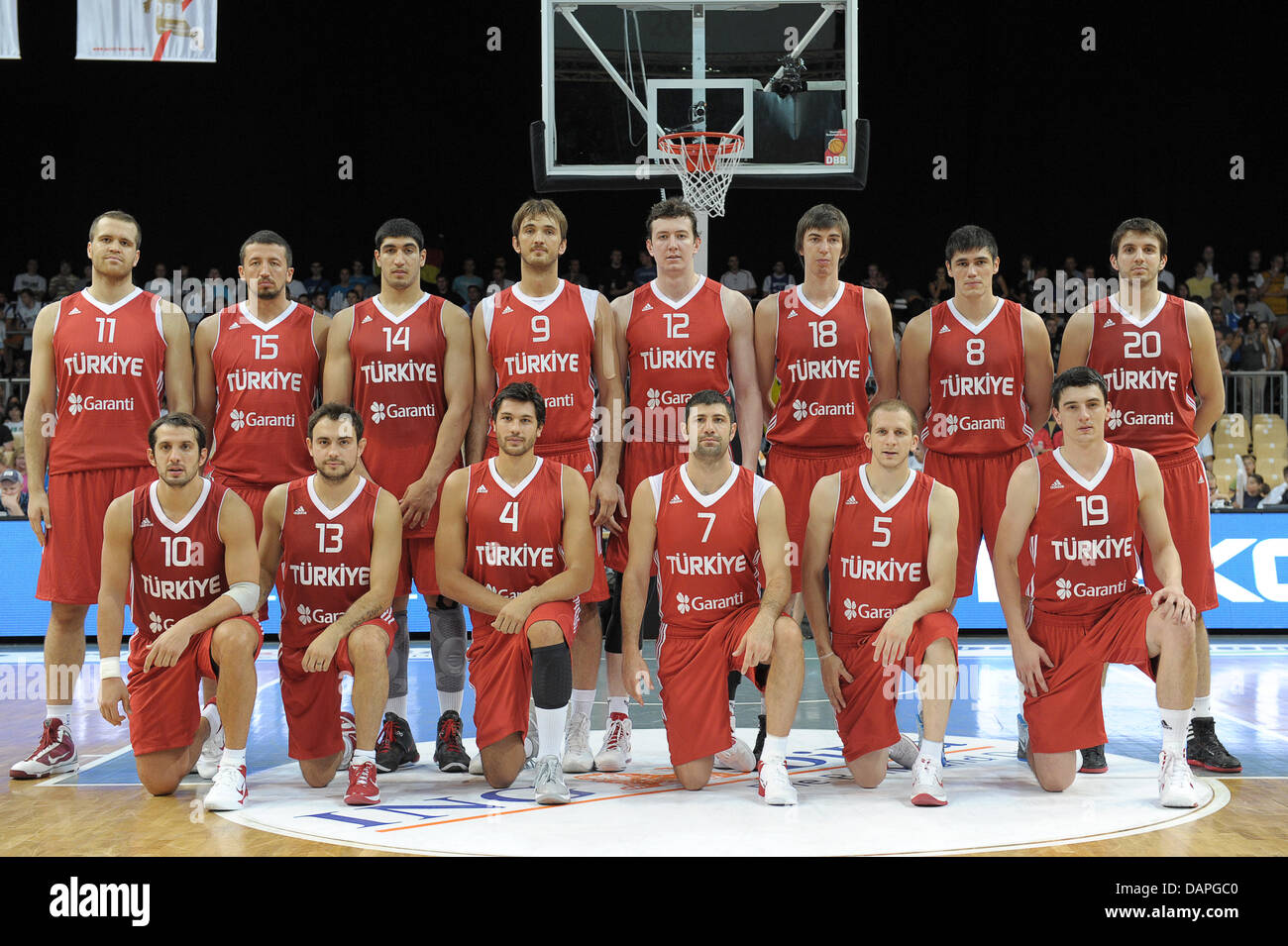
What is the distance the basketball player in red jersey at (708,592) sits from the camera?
181 inches

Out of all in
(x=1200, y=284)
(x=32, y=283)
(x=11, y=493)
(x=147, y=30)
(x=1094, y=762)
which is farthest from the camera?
(x=32, y=283)

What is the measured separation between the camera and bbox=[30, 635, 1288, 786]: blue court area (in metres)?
5.42

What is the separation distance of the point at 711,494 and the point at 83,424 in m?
2.74

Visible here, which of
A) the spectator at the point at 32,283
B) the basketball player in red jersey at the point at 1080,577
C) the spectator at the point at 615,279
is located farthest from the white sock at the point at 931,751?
the spectator at the point at 32,283

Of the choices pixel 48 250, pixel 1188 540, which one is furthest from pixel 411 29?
pixel 1188 540

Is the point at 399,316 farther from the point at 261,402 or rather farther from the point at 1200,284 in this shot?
the point at 1200,284

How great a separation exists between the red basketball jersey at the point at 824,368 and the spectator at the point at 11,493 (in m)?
6.24

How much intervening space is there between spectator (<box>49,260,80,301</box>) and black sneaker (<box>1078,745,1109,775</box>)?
43.2 feet

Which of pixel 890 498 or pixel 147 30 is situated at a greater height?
pixel 147 30

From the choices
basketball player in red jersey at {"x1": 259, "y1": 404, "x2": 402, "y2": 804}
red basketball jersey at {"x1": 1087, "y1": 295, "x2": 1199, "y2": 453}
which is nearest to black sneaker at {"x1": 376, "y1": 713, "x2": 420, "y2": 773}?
basketball player in red jersey at {"x1": 259, "y1": 404, "x2": 402, "y2": 804}

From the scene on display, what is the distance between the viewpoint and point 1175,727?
4.53 m

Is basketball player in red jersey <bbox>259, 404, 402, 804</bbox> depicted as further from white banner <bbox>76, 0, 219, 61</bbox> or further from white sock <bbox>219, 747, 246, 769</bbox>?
white banner <bbox>76, 0, 219, 61</bbox>

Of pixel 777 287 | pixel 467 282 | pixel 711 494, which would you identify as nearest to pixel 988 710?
pixel 711 494

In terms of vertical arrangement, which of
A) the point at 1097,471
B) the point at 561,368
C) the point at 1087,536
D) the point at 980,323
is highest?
the point at 980,323
